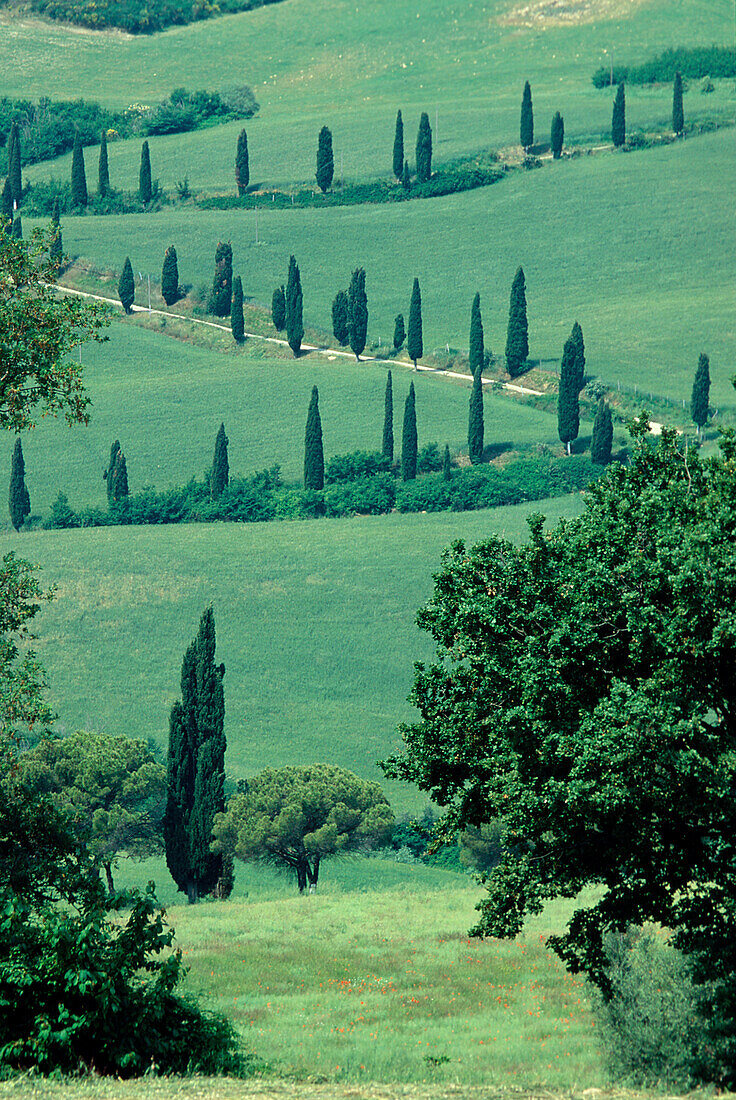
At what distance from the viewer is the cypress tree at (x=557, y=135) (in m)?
168

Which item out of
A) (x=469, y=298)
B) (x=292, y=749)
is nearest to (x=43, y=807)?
(x=292, y=749)

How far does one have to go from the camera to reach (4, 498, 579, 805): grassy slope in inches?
3009

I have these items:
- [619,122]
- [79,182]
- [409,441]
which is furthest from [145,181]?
[409,441]

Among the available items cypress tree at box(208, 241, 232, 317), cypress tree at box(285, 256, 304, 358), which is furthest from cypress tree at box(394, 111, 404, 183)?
cypress tree at box(285, 256, 304, 358)

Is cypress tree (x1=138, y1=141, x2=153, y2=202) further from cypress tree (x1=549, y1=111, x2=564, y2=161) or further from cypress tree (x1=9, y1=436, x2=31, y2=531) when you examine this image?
cypress tree (x1=9, y1=436, x2=31, y2=531)

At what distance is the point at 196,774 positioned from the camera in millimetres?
52844

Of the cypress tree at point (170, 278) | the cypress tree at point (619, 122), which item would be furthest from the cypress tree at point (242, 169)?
the cypress tree at point (619, 122)

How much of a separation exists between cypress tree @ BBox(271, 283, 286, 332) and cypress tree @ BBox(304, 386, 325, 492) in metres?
31.6

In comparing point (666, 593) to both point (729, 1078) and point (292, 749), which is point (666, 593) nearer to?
point (729, 1078)

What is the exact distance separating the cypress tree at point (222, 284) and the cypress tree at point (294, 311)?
9232 mm

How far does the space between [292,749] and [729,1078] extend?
177 feet

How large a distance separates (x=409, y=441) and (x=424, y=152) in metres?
70.9

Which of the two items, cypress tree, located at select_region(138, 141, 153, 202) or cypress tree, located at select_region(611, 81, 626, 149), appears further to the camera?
cypress tree, located at select_region(138, 141, 153, 202)

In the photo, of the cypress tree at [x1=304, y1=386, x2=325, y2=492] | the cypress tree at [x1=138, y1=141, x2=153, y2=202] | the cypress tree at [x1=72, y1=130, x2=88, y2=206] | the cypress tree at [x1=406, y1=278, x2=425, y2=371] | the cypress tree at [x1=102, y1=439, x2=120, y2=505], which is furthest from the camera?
the cypress tree at [x1=138, y1=141, x2=153, y2=202]
